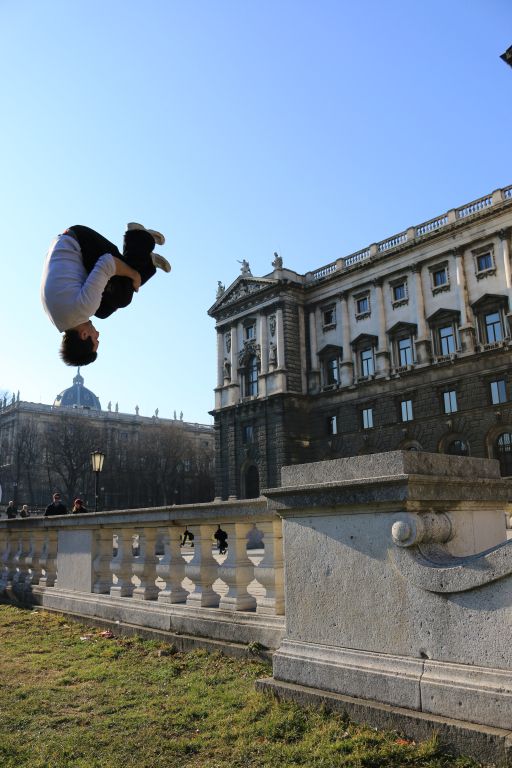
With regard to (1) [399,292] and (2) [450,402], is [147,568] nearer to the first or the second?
(2) [450,402]

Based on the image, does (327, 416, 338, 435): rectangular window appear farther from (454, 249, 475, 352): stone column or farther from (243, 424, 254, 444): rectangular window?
(454, 249, 475, 352): stone column

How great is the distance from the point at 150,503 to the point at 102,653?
228 ft

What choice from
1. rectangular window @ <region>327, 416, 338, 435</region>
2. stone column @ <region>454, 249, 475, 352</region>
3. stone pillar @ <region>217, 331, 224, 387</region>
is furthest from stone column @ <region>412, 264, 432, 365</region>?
stone pillar @ <region>217, 331, 224, 387</region>

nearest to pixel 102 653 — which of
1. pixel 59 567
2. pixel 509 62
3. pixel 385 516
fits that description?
pixel 59 567

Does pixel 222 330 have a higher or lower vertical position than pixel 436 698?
higher

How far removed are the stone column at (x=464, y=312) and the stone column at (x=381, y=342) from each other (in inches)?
255

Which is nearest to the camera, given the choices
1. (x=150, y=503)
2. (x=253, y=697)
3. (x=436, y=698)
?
(x=436, y=698)

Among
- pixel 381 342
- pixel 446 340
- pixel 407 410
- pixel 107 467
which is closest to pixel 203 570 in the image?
pixel 407 410

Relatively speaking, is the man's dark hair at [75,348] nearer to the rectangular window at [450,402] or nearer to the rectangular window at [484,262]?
the rectangular window at [450,402]

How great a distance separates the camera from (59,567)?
9180 mm

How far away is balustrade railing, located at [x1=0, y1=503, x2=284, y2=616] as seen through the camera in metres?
5.70

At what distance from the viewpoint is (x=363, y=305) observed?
172 feet

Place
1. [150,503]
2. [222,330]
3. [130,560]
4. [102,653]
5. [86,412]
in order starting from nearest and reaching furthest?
[102,653] < [130,560] < [222,330] < [150,503] < [86,412]

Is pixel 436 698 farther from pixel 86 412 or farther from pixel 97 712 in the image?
pixel 86 412
